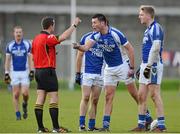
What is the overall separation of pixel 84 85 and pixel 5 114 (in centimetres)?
611

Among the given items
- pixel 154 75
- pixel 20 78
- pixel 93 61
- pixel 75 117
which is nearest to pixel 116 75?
pixel 93 61

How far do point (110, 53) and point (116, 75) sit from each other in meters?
0.51

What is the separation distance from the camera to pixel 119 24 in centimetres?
5225

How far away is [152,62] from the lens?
17875 millimetres

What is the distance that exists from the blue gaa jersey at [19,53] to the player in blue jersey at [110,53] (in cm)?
619

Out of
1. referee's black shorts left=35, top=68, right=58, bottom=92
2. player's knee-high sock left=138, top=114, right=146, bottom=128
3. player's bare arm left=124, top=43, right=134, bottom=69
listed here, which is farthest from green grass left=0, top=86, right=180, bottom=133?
player's bare arm left=124, top=43, right=134, bottom=69

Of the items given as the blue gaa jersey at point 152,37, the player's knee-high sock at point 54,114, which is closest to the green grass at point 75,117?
the player's knee-high sock at point 54,114

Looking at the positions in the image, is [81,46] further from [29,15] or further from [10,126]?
[29,15]

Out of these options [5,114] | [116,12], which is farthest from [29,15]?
[5,114]

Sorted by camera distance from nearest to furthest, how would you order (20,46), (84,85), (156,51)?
(156,51), (84,85), (20,46)

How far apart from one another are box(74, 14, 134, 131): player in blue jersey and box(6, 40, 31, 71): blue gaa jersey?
619 centimetres

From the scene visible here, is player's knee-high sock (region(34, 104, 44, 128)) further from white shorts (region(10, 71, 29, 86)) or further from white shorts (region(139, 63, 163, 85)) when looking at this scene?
white shorts (region(10, 71, 29, 86))

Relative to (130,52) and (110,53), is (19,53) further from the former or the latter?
(130,52)

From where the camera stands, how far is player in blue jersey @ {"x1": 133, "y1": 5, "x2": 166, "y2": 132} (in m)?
17.8
